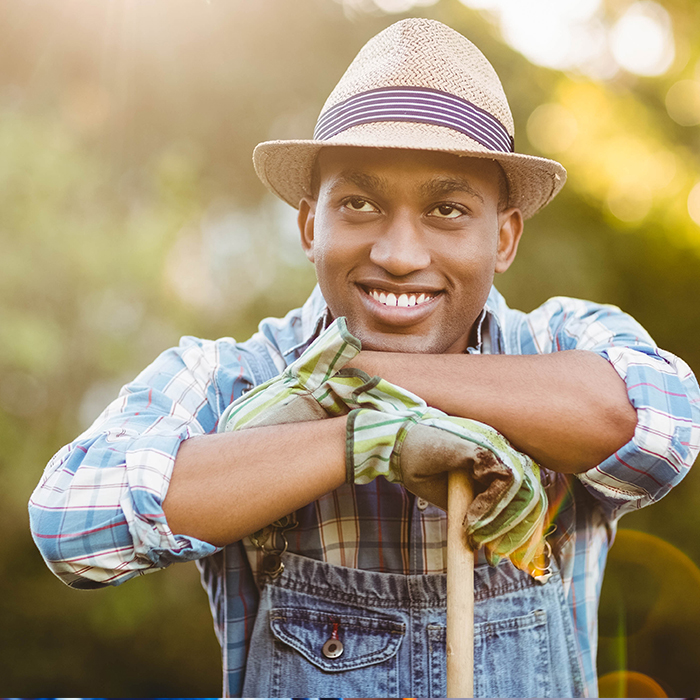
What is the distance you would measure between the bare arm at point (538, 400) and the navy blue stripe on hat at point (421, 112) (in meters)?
0.37

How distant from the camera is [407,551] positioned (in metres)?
1.11

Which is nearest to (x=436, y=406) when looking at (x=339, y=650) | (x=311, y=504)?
(x=311, y=504)

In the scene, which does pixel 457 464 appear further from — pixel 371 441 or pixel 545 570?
pixel 545 570

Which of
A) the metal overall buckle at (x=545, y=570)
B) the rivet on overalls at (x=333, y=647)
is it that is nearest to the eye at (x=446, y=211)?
the metal overall buckle at (x=545, y=570)

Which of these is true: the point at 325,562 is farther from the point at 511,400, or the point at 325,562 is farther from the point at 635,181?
the point at 635,181

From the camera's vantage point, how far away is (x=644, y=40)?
1664mm

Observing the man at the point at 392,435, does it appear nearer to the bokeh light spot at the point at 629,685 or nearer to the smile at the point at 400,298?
the smile at the point at 400,298

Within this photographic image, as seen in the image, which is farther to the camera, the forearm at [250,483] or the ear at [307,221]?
the ear at [307,221]

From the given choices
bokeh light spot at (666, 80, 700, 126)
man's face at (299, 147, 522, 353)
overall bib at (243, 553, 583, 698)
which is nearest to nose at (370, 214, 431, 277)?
man's face at (299, 147, 522, 353)

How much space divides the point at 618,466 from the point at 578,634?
0.46m

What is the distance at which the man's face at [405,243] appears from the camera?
1.00 meters

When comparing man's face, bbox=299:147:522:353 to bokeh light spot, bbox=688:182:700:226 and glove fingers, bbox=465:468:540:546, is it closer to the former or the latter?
glove fingers, bbox=465:468:540:546

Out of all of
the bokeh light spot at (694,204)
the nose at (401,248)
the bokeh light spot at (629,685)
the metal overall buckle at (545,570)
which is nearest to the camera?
the nose at (401,248)

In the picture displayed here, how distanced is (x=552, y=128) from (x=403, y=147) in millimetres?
1026
